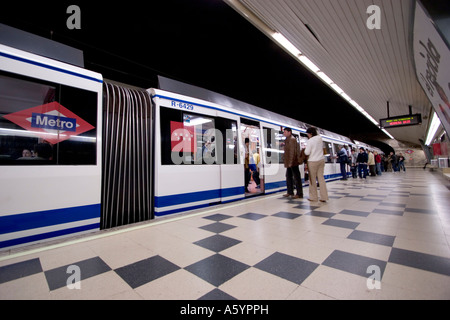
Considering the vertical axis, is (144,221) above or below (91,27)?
below

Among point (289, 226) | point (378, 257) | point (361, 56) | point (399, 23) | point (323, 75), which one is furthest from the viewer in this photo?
point (323, 75)

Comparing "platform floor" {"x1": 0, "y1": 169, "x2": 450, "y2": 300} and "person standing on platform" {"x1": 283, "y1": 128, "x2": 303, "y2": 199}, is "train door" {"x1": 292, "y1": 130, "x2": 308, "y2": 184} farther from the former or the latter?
"platform floor" {"x1": 0, "y1": 169, "x2": 450, "y2": 300}

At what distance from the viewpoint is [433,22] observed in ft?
7.58

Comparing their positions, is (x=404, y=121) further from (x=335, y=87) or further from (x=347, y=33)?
(x=347, y=33)

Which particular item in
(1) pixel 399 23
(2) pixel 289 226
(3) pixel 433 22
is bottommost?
(2) pixel 289 226

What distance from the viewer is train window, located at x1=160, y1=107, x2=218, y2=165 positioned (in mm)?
3238

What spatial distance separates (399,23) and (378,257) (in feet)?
13.7

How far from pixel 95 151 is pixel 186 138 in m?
1.42

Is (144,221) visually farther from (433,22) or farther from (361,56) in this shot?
(361,56)

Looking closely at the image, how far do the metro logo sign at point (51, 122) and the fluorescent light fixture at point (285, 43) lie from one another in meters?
3.89

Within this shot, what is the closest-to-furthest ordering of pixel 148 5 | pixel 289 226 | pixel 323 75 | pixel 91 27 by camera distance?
1. pixel 289 226
2. pixel 148 5
3. pixel 91 27
4. pixel 323 75

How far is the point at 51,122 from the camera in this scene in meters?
2.20
